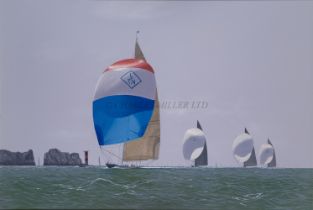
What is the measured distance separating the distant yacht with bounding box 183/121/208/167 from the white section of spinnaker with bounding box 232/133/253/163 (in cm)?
1863

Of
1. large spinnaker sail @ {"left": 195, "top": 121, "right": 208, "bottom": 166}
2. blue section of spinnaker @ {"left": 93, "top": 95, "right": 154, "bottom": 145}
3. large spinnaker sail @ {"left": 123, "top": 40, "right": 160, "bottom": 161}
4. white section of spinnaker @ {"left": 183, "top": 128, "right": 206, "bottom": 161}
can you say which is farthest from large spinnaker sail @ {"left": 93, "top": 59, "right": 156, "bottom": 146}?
large spinnaker sail @ {"left": 195, "top": 121, "right": 208, "bottom": 166}

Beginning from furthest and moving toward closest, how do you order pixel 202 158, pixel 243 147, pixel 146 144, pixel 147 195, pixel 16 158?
1. pixel 16 158
2. pixel 243 147
3. pixel 202 158
4. pixel 146 144
5. pixel 147 195

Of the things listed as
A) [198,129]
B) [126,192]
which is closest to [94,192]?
[126,192]

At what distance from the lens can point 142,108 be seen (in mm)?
44750

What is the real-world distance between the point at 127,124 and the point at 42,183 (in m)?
14.6

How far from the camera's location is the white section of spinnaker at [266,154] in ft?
495

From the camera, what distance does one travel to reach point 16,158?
157 m

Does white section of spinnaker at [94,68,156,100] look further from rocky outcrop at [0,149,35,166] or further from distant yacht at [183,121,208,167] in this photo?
rocky outcrop at [0,149,35,166]

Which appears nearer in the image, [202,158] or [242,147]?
[202,158]

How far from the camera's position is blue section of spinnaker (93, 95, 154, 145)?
4291cm

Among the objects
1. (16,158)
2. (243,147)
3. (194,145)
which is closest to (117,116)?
(194,145)

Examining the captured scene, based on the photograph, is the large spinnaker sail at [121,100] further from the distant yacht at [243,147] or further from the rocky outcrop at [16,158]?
the rocky outcrop at [16,158]

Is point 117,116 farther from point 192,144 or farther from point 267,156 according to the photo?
point 267,156

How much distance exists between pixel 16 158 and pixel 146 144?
112 m
